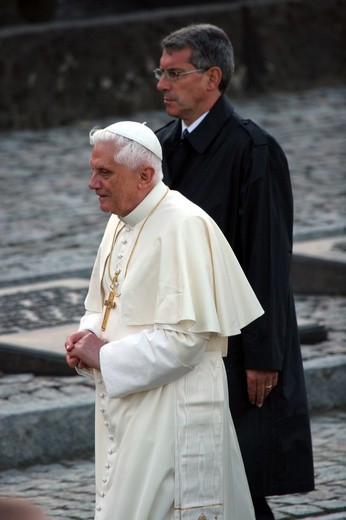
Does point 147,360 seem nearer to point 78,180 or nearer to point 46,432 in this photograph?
point 46,432

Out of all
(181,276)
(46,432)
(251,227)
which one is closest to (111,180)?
(181,276)

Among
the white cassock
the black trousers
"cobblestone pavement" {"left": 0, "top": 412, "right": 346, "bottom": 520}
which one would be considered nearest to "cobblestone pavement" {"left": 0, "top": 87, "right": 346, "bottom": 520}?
"cobblestone pavement" {"left": 0, "top": 412, "right": 346, "bottom": 520}

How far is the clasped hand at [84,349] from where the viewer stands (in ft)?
14.2

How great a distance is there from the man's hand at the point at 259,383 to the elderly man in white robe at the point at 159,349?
0.44 meters

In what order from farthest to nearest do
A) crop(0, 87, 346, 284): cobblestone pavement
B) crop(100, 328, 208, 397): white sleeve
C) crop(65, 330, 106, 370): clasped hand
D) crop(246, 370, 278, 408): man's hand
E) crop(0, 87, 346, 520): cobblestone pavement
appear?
crop(0, 87, 346, 284): cobblestone pavement, crop(0, 87, 346, 520): cobblestone pavement, crop(246, 370, 278, 408): man's hand, crop(65, 330, 106, 370): clasped hand, crop(100, 328, 208, 397): white sleeve

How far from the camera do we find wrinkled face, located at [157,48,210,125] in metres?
5.01

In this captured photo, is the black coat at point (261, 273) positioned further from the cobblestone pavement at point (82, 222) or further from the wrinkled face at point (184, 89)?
the cobblestone pavement at point (82, 222)

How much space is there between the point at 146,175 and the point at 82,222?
22.1 feet

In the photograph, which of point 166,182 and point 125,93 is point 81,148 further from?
point 166,182

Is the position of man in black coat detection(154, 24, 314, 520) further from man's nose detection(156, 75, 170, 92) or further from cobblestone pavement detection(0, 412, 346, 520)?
cobblestone pavement detection(0, 412, 346, 520)

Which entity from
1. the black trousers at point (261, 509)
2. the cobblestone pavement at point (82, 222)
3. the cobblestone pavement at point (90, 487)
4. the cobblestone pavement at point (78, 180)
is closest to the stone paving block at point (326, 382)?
the cobblestone pavement at point (82, 222)

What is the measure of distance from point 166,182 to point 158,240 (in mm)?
767

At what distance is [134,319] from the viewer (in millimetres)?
4328

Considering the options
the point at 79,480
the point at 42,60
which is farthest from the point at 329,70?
the point at 79,480
